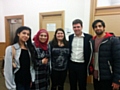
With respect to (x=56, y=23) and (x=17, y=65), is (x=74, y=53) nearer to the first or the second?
(x=17, y=65)

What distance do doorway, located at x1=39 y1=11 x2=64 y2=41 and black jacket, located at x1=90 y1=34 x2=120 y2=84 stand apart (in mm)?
2124

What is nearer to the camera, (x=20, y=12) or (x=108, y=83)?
(x=108, y=83)

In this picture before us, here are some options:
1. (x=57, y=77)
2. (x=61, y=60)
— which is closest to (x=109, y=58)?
(x=61, y=60)

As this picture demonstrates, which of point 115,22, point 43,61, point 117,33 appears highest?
point 115,22

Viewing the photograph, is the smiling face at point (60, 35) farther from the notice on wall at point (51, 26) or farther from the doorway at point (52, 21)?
the notice on wall at point (51, 26)

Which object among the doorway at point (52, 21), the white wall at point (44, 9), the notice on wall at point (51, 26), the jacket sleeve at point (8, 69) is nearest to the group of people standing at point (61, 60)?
the jacket sleeve at point (8, 69)

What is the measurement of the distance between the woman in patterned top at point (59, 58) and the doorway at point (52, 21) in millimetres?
1620

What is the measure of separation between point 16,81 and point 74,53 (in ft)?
3.34

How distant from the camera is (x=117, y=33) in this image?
109 inches

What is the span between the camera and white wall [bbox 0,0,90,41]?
3219 millimetres

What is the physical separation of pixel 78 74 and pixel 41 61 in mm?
673

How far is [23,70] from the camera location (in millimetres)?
1533

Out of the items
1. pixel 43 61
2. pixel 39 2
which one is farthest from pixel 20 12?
pixel 43 61

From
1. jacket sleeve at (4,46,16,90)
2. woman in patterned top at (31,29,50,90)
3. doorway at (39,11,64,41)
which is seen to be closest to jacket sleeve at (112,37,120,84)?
woman in patterned top at (31,29,50,90)
